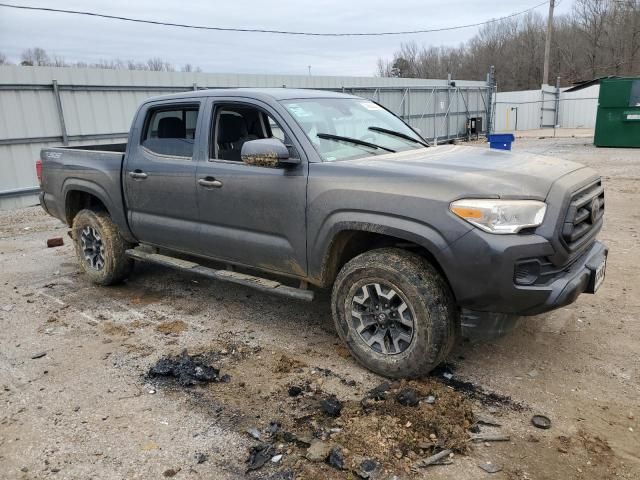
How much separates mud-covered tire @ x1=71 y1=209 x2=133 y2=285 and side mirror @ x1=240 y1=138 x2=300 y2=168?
A: 2464 millimetres

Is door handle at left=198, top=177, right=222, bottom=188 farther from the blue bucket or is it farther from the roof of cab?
the blue bucket

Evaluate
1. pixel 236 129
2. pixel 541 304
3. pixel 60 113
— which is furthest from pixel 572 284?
pixel 60 113

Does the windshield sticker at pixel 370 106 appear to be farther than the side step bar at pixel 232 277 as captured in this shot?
Yes

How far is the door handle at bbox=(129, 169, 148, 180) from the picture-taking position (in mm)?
4891

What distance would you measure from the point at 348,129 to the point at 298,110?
445 mm

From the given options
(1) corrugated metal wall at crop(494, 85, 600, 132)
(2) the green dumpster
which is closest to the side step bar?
(2) the green dumpster

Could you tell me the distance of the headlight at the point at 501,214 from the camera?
300 centimetres

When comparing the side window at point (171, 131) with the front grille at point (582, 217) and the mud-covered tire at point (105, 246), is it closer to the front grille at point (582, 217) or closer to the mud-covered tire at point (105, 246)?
the mud-covered tire at point (105, 246)

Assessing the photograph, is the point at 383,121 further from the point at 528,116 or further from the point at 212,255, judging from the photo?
the point at 528,116

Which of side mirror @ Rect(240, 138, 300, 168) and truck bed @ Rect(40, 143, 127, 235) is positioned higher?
side mirror @ Rect(240, 138, 300, 168)

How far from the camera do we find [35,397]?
3527 mm

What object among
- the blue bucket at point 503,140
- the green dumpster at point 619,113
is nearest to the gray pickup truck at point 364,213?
the blue bucket at point 503,140

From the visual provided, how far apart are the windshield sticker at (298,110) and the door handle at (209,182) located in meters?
0.83

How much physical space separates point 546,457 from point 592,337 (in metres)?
1.72
